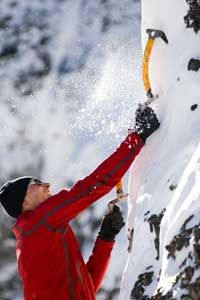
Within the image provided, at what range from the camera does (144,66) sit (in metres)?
4.25

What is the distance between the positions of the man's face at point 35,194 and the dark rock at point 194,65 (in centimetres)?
119

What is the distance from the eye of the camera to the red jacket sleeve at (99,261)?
4184 millimetres

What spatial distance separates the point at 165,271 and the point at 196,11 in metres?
1.72

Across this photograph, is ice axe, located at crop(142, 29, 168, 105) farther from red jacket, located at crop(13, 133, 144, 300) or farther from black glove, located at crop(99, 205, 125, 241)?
black glove, located at crop(99, 205, 125, 241)

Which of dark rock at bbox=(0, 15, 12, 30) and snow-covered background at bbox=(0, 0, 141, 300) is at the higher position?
dark rock at bbox=(0, 15, 12, 30)

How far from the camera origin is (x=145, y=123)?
12.8 ft

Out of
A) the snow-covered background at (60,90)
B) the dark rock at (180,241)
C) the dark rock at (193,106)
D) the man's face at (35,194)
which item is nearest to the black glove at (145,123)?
the dark rock at (193,106)

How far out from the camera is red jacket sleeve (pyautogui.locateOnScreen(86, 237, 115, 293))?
13.7 ft

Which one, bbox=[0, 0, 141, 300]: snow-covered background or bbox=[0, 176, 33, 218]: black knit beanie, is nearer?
bbox=[0, 176, 33, 218]: black knit beanie

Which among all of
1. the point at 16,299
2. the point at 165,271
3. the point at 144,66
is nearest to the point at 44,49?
the point at 16,299

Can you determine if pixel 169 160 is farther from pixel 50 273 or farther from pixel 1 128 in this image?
pixel 1 128

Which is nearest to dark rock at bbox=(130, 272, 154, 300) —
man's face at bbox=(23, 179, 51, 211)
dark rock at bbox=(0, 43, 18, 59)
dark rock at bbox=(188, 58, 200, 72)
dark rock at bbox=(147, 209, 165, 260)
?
dark rock at bbox=(147, 209, 165, 260)

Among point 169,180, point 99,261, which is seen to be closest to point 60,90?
point 99,261

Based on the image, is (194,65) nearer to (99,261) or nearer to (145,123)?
(145,123)
